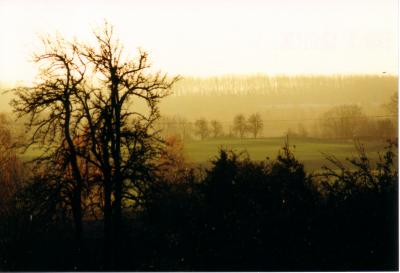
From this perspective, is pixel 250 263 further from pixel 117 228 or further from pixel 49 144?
pixel 49 144

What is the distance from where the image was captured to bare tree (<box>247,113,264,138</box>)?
8734 mm

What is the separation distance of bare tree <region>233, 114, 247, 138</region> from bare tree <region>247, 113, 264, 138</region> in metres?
0.07

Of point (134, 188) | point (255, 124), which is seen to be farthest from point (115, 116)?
point (255, 124)

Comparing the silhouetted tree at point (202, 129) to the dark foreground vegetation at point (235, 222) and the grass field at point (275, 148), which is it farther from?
the dark foreground vegetation at point (235, 222)

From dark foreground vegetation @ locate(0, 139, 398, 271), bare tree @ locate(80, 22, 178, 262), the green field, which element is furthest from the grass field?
bare tree @ locate(80, 22, 178, 262)

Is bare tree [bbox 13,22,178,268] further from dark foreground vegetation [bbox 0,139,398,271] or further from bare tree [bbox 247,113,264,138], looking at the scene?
bare tree [bbox 247,113,264,138]

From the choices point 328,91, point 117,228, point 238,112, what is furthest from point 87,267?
point 328,91

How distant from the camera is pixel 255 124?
8.84 m

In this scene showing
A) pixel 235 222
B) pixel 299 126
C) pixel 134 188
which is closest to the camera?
pixel 235 222

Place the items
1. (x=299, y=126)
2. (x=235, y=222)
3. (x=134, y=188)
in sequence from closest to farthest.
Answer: (x=235, y=222) → (x=134, y=188) → (x=299, y=126)

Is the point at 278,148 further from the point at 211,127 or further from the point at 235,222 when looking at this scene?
the point at 235,222

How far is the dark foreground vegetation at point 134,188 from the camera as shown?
325 inches

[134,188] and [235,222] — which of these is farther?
[134,188]

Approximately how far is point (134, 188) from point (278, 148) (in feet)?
6.49
